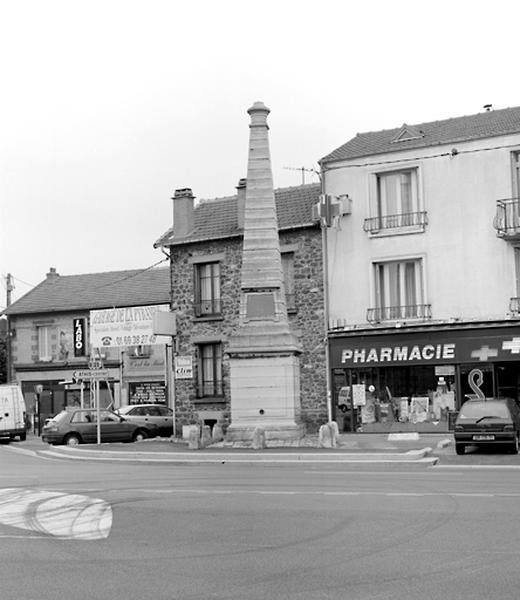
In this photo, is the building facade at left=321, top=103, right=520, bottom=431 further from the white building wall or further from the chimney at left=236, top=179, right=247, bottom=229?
the chimney at left=236, top=179, right=247, bottom=229

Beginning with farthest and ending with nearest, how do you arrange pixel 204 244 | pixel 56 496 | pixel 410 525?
pixel 204 244, pixel 56 496, pixel 410 525

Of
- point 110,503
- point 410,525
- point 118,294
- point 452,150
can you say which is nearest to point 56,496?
point 110,503

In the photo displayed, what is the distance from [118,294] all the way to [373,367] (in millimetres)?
21315

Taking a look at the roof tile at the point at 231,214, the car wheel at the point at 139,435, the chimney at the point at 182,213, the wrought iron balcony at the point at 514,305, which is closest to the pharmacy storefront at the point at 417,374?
the wrought iron balcony at the point at 514,305

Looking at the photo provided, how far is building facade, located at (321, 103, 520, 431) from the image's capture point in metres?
31.1

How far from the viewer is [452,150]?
105 feet

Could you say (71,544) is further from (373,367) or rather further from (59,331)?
(59,331)

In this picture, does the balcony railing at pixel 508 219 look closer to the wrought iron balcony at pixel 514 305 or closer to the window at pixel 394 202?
the wrought iron balcony at pixel 514 305

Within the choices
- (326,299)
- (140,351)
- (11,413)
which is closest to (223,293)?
(326,299)

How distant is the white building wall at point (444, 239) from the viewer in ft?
102

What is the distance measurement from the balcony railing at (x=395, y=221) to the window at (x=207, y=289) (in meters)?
6.27

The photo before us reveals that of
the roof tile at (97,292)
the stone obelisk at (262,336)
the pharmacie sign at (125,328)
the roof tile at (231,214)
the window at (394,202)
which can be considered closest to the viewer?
the stone obelisk at (262,336)

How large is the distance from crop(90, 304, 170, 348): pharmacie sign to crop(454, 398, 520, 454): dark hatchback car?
709 inches

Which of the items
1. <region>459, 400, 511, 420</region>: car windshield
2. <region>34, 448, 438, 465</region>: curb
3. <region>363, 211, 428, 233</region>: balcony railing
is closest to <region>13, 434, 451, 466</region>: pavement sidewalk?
<region>34, 448, 438, 465</region>: curb
